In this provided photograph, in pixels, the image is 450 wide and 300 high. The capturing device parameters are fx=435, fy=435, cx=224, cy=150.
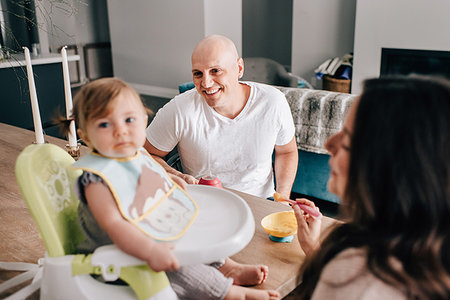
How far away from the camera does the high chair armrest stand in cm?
68

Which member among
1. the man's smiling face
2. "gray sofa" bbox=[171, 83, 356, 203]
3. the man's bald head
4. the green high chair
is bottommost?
"gray sofa" bbox=[171, 83, 356, 203]

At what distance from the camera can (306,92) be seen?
2547 millimetres

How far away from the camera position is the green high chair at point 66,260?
70cm

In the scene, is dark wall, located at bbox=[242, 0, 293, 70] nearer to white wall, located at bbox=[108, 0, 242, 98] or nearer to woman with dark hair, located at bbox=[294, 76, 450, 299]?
white wall, located at bbox=[108, 0, 242, 98]

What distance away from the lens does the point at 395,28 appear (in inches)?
165

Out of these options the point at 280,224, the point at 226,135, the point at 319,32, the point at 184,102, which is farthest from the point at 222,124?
the point at 319,32

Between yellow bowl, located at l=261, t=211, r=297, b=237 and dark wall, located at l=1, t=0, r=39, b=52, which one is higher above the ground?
dark wall, located at l=1, t=0, r=39, b=52

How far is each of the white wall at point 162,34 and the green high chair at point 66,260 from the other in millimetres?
4237

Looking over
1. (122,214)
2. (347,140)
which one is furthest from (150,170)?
(347,140)

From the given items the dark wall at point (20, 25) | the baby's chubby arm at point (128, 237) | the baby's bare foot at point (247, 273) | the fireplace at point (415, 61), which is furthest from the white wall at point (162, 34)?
the baby's chubby arm at point (128, 237)

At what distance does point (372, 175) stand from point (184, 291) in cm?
39

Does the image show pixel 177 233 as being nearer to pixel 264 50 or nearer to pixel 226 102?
pixel 226 102

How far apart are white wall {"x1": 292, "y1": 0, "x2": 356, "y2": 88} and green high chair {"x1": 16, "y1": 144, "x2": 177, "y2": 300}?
454 centimetres

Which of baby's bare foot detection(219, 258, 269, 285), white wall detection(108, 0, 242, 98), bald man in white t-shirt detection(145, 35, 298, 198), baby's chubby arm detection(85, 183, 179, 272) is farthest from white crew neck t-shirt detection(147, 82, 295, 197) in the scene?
white wall detection(108, 0, 242, 98)
